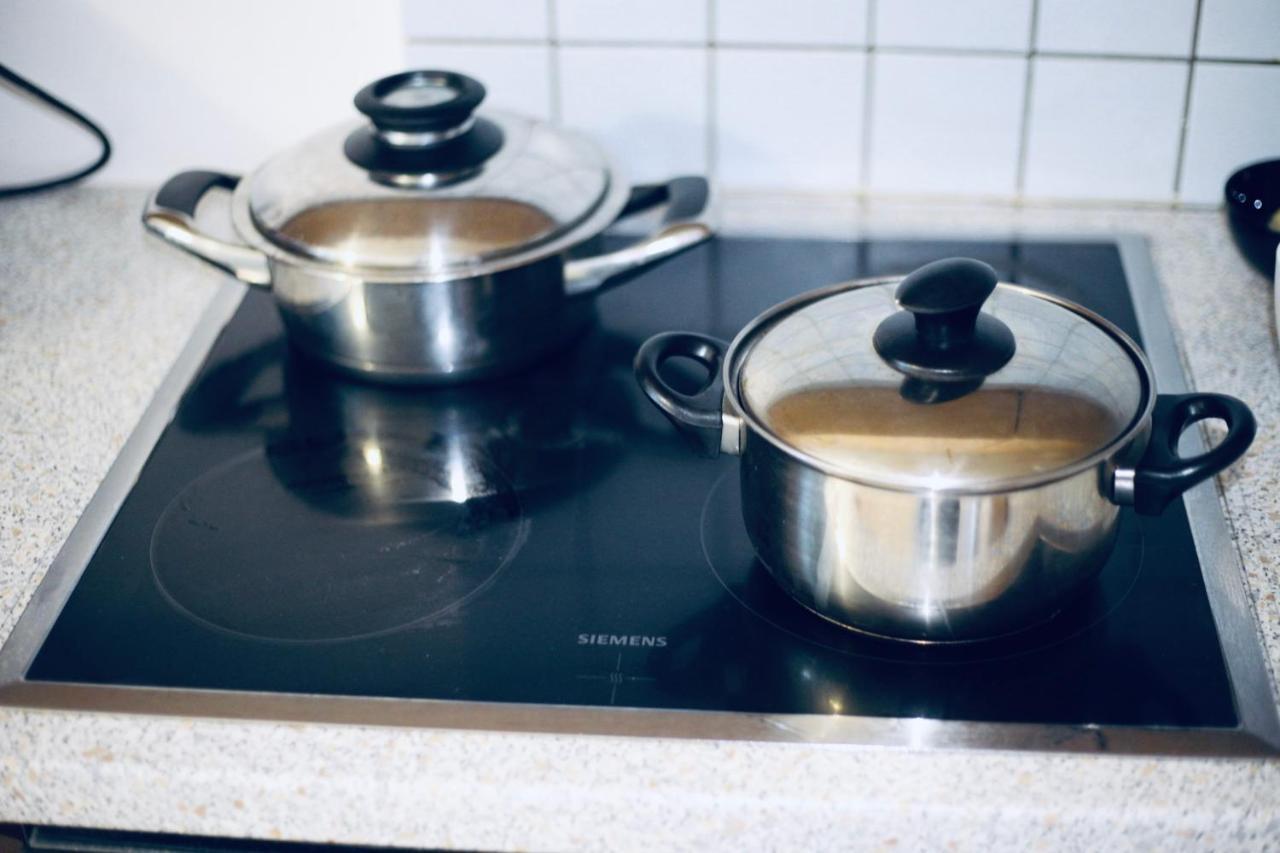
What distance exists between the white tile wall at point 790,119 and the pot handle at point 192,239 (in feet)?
1.40

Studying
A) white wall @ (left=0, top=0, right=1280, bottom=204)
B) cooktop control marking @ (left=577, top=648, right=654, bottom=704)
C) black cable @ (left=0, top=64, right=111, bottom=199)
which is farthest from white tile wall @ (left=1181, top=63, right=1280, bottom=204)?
black cable @ (left=0, top=64, right=111, bottom=199)

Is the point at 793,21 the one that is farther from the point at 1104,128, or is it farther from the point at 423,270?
the point at 423,270

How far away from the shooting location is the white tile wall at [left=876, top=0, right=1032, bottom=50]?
107 centimetres

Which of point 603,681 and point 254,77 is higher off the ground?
point 254,77

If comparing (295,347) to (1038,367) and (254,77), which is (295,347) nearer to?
(254,77)

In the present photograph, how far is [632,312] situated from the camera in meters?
1.05

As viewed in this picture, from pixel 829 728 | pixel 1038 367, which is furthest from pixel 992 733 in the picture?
pixel 1038 367

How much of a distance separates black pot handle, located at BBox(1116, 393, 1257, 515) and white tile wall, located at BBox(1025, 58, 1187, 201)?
1.56ft

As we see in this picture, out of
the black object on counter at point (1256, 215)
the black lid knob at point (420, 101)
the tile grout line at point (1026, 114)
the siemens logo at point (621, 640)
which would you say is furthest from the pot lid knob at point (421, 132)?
the black object on counter at point (1256, 215)

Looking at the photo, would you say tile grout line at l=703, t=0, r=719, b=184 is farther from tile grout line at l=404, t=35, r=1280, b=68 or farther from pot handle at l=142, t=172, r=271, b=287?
pot handle at l=142, t=172, r=271, b=287

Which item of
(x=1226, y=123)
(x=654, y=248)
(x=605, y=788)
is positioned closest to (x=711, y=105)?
(x=654, y=248)

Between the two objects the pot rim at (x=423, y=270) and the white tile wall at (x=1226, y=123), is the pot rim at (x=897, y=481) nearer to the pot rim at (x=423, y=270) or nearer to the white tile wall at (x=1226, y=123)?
the pot rim at (x=423, y=270)

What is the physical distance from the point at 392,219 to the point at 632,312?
245 millimetres

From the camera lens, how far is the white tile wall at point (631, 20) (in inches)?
43.4
